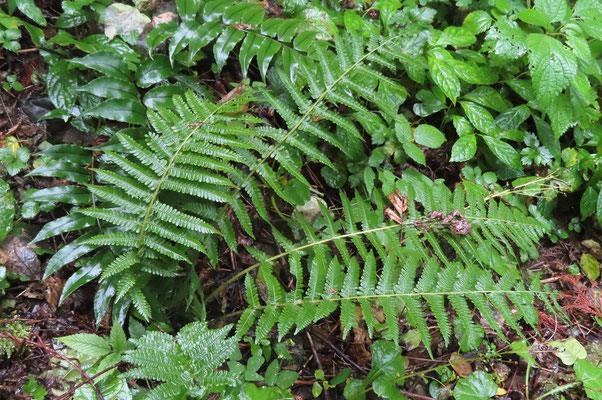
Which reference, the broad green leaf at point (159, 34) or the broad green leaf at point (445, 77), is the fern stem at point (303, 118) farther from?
the broad green leaf at point (159, 34)

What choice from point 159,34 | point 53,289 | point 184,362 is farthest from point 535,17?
point 53,289

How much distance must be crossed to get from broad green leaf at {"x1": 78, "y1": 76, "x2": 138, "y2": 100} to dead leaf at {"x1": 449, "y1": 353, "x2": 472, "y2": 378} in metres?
2.45

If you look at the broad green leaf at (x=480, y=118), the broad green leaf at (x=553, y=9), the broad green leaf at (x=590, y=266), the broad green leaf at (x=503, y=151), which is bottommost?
the broad green leaf at (x=590, y=266)

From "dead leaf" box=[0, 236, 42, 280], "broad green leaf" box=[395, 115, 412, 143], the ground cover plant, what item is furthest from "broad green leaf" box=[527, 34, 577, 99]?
"dead leaf" box=[0, 236, 42, 280]

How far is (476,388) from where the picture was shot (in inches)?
85.4

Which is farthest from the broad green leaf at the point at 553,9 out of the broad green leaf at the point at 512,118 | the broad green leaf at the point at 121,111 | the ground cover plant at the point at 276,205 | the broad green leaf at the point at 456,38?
the broad green leaf at the point at 121,111

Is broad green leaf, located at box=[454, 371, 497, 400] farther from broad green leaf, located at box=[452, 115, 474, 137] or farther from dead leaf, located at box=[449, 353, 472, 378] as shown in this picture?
broad green leaf, located at box=[452, 115, 474, 137]

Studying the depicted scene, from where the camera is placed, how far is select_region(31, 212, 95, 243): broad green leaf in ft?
6.91

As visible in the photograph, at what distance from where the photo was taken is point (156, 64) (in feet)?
8.05

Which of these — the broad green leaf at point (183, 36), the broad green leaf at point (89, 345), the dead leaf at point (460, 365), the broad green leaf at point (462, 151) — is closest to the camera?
the broad green leaf at point (89, 345)

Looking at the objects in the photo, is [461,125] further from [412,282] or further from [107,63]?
[107,63]

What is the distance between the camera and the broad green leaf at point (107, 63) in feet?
7.53

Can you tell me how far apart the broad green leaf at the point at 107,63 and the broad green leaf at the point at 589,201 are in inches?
131

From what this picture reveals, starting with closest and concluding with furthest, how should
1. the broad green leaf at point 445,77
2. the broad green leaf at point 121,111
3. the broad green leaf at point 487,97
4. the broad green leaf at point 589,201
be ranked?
the broad green leaf at point 121,111 → the broad green leaf at point 445,77 → the broad green leaf at point 487,97 → the broad green leaf at point 589,201
